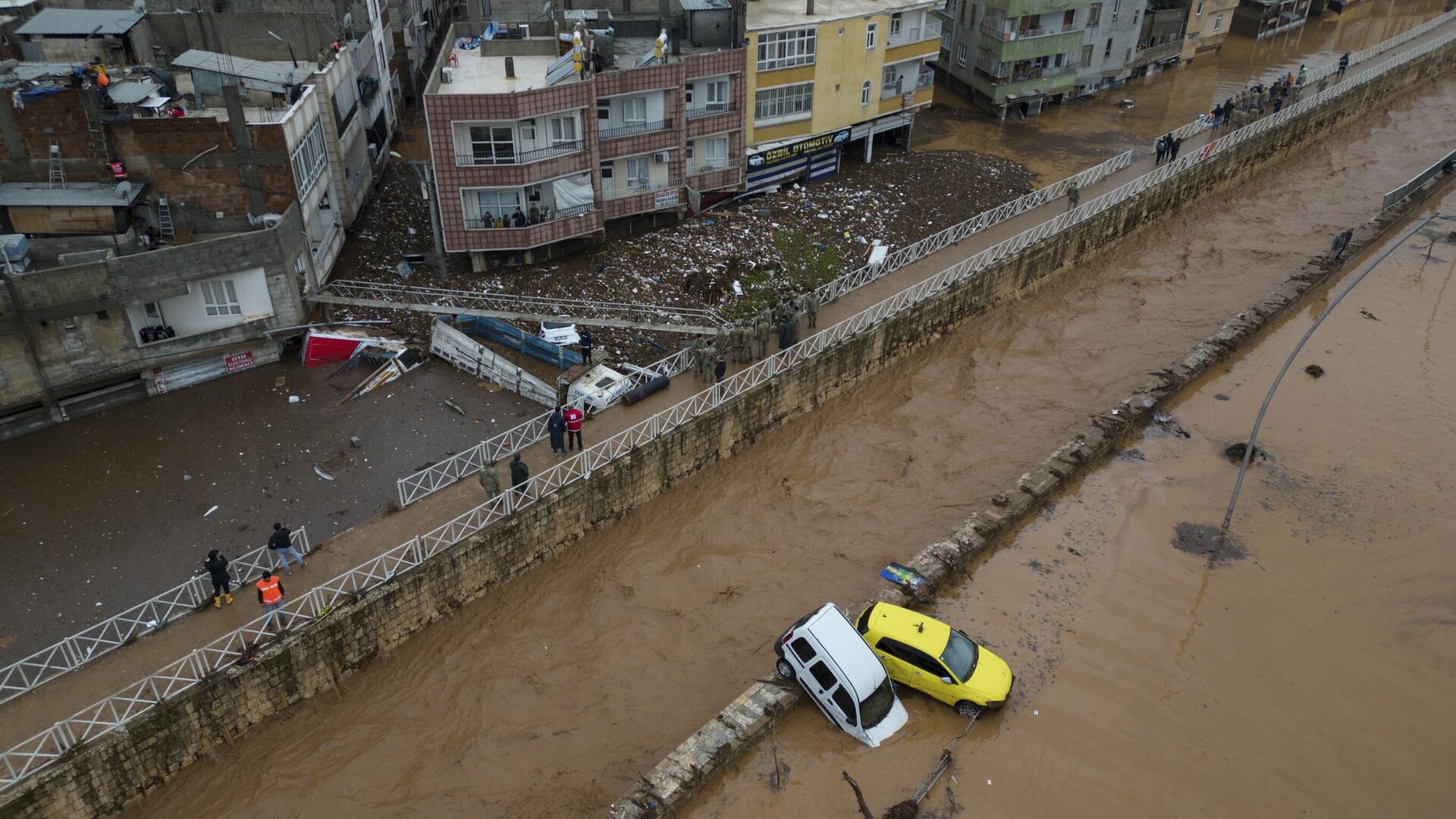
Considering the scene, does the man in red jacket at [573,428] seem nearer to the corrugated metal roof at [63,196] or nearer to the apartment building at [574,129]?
the apartment building at [574,129]

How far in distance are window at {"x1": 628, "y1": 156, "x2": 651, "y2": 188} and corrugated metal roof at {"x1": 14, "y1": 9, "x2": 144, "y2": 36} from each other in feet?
51.3

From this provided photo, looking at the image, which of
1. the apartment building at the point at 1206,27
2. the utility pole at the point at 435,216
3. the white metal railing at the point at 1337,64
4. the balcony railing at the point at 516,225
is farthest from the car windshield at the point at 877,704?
the apartment building at the point at 1206,27

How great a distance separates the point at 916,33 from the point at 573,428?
2447 cm

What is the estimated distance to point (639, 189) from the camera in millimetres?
30859

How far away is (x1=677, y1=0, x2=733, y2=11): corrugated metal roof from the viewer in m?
31.9

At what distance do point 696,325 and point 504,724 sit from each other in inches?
520

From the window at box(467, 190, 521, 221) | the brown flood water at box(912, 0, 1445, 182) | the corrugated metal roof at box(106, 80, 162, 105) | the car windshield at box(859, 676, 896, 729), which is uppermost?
the corrugated metal roof at box(106, 80, 162, 105)

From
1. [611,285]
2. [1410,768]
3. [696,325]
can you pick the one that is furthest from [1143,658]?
[611,285]

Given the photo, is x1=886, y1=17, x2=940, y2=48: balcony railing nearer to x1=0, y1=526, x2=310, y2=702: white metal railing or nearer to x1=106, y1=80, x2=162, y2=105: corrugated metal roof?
x1=106, y1=80, x2=162, y2=105: corrugated metal roof

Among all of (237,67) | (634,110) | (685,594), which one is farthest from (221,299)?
(685,594)

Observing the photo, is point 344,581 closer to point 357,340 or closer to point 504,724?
point 504,724

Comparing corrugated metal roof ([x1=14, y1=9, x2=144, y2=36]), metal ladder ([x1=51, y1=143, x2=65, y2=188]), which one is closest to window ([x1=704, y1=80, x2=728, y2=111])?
corrugated metal roof ([x1=14, y1=9, x2=144, y2=36])

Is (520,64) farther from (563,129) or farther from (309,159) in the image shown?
(309,159)

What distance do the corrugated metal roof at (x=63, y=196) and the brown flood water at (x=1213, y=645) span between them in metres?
20.8
